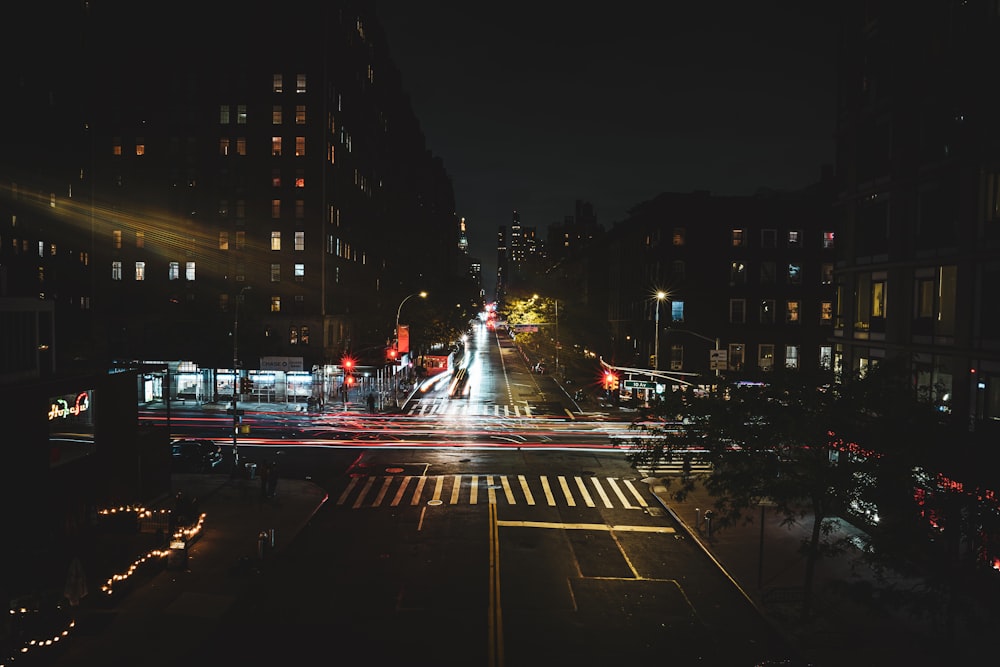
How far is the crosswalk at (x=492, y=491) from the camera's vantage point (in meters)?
25.7

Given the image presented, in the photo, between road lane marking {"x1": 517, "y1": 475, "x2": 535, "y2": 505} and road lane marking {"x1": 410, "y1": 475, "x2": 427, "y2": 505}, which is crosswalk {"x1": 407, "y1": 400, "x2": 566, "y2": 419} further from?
road lane marking {"x1": 410, "y1": 475, "x2": 427, "y2": 505}

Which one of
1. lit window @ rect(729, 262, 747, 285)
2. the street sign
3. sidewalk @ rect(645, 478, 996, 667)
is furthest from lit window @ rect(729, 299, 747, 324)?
sidewalk @ rect(645, 478, 996, 667)

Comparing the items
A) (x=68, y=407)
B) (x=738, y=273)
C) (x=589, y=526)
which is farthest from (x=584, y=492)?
(x=738, y=273)

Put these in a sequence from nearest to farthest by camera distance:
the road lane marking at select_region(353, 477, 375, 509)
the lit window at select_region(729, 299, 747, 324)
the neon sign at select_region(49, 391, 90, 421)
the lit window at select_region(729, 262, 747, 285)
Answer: the neon sign at select_region(49, 391, 90, 421)
the road lane marking at select_region(353, 477, 375, 509)
the lit window at select_region(729, 299, 747, 324)
the lit window at select_region(729, 262, 747, 285)

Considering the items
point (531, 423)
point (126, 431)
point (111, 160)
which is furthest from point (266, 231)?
point (126, 431)

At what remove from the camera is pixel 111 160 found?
62562mm

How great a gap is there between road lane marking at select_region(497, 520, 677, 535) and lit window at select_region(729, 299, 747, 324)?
40.1 m

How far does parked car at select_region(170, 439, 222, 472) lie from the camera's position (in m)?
30.2

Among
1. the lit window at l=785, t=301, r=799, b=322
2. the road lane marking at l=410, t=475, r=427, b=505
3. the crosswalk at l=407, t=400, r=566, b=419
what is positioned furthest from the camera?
the lit window at l=785, t=301, r=799, b=322

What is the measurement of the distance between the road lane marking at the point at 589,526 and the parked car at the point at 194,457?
52.7 ft

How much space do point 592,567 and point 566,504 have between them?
6.83 metres

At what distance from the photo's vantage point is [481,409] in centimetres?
5203

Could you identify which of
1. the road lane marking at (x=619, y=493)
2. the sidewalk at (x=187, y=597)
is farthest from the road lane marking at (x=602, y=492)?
the sidewalk at (x=187, y=597)

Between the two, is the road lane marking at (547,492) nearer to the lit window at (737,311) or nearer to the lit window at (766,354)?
the lit window at (737,311)
